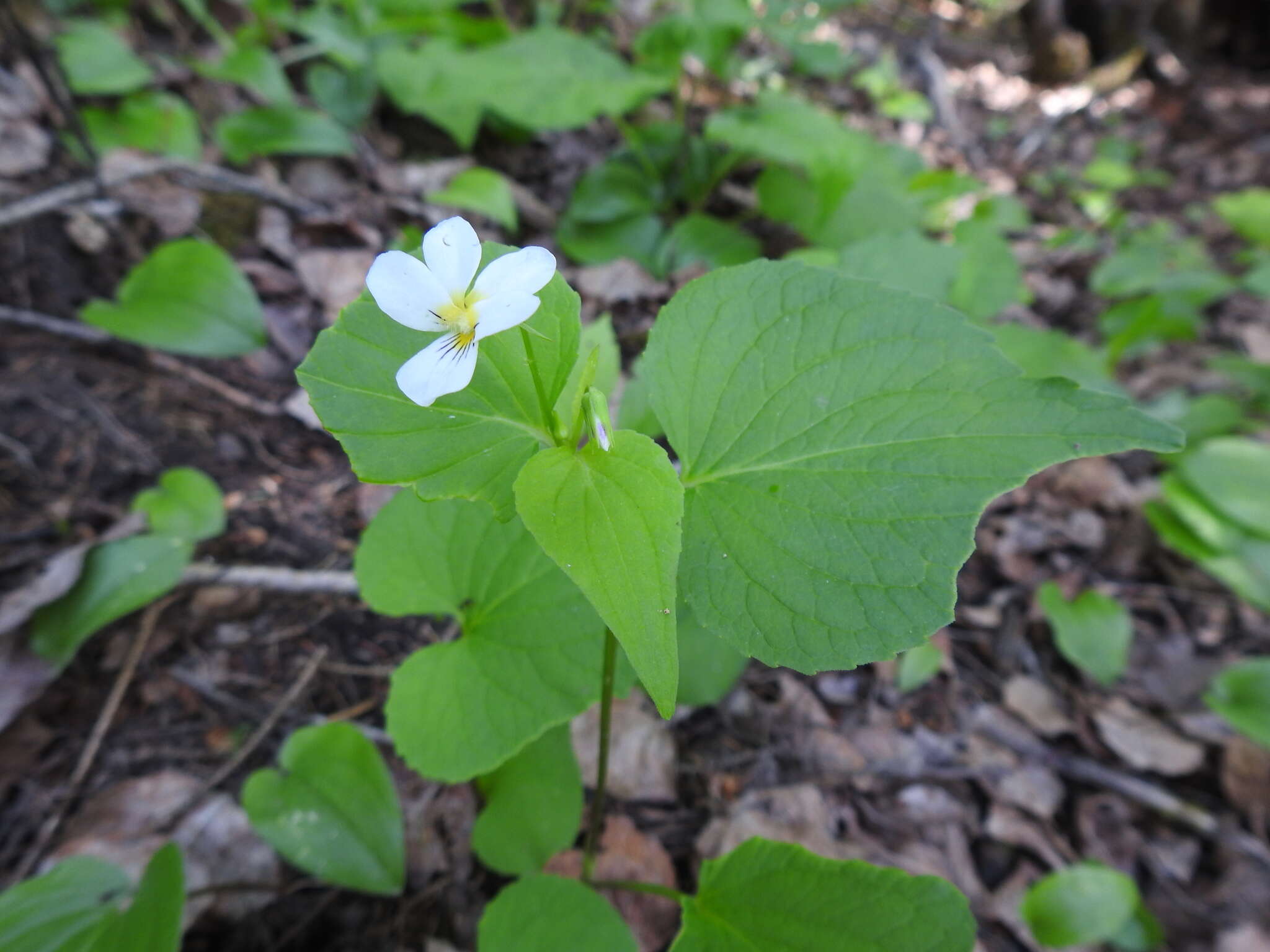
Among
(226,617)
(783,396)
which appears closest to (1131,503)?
(783,396)

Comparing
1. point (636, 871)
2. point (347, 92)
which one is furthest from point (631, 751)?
point (347, 92)

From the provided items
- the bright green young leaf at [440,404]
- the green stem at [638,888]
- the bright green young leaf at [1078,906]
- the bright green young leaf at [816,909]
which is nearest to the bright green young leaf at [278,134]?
the bright green young leaf at [440,404]

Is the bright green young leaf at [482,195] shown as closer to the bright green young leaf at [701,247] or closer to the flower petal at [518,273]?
the bright green young leaf at [701,247]

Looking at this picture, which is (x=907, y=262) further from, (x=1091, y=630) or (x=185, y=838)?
(x=185, y=838)

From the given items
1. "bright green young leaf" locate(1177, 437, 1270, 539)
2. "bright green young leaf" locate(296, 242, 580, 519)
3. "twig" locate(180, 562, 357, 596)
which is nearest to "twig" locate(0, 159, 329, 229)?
"twig" locate(180, 562, 357, 596)

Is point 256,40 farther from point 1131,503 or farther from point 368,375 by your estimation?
point 1131,503

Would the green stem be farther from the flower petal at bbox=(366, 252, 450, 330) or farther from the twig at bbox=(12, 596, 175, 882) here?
the twig at bbox=(12, 596, 175, 882)
